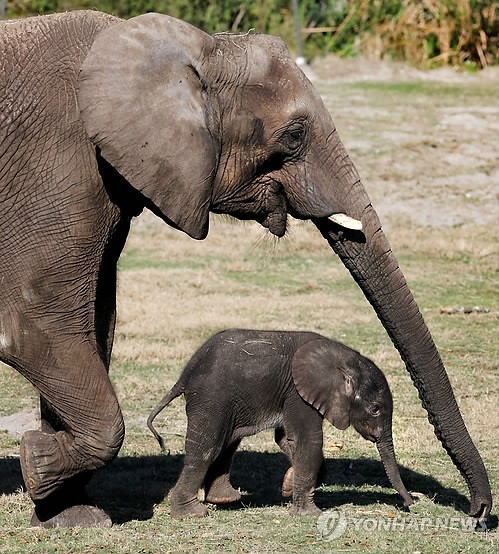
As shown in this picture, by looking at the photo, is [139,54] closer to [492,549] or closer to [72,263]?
[72,263]

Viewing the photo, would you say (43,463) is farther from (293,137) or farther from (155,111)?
(293,137)

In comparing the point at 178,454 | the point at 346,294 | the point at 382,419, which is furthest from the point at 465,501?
the point at 346,294

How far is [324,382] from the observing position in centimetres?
850

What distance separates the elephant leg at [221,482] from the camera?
28.5 feet

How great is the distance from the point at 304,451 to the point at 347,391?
1.39ft

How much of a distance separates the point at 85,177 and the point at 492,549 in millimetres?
2804

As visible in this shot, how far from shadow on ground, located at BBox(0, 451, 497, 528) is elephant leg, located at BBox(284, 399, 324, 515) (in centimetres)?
32

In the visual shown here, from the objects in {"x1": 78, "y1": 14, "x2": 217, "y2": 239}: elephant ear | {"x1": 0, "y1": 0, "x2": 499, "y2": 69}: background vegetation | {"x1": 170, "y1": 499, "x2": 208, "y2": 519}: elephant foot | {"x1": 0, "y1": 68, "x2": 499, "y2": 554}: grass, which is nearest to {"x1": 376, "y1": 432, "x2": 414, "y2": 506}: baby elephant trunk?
{"x1": 0, "y1": 68, "x2": 499, "y2": 554}: grass

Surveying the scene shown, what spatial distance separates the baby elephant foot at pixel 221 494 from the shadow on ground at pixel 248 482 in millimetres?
86

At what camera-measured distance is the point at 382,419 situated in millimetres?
8648

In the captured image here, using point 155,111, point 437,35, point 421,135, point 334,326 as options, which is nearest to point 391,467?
point 155,111

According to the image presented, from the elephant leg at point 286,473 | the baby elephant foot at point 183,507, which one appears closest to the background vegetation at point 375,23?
the elephant leg at point 286,473

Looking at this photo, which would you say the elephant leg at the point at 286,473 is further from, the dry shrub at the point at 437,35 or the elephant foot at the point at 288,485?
the dry shrub at the point at 437,35

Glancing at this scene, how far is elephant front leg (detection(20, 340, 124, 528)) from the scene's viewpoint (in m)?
7.66
